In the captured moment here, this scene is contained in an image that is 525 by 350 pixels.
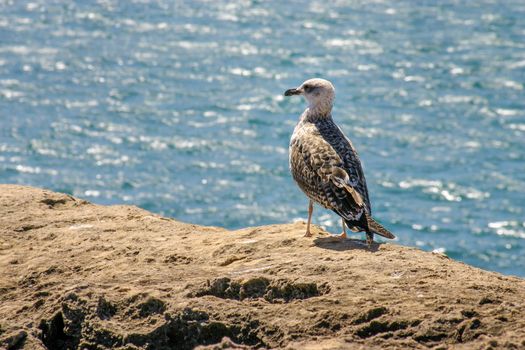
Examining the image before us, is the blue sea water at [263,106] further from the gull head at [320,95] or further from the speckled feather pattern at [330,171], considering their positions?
the speckled feather pattern at [330,171]

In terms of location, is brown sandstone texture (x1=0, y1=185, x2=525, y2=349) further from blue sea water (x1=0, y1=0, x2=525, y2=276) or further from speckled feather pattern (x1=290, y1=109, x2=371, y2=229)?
blue sea water (x1=0, y1=0, x2=525, y2=276)

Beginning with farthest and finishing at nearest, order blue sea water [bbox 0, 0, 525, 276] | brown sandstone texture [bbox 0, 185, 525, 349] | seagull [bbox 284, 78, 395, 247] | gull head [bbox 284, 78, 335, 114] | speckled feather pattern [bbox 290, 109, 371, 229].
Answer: blue sea water [bbox 0, 0, 525, 276]
gull head [bbox 284, 78, 335, 114]
speckled feather pattern [bbox 290, 109, 371, 229]
seagull [bbox 284, 78, 395, 247]
brown sandstone texture [bbox 0, 185, 525, 349]

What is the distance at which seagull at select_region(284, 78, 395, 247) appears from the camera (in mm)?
8820

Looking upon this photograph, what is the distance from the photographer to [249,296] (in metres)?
7.32

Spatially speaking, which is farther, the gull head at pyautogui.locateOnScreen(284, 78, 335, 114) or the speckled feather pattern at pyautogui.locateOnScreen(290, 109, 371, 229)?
the gull head at pyautogui.locateOnScreen(284, 78, 335, 114)

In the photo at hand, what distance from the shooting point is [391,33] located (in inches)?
1110

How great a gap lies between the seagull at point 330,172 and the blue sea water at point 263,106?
28.1 ft

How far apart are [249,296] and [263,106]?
55.5 ft

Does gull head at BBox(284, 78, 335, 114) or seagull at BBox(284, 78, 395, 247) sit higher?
gull head at BBox(284, 78, 335, 114)

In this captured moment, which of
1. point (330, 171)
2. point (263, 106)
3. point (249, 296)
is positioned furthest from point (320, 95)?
point (263, 106)

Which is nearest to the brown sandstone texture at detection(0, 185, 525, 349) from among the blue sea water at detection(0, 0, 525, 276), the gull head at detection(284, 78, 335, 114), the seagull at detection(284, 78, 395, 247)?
the seagull at detection(284, 78, 395, 247)

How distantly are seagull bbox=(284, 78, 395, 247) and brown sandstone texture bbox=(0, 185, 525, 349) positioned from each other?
1.03 ft

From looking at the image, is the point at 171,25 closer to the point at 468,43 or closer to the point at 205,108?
the point at 205,108

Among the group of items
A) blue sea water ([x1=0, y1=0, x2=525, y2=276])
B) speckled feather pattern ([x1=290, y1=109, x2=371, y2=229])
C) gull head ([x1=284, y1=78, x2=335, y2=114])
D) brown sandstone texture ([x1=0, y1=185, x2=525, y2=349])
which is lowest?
blue sea water ([x1=0, y1=0, x2=525, y2=276])
